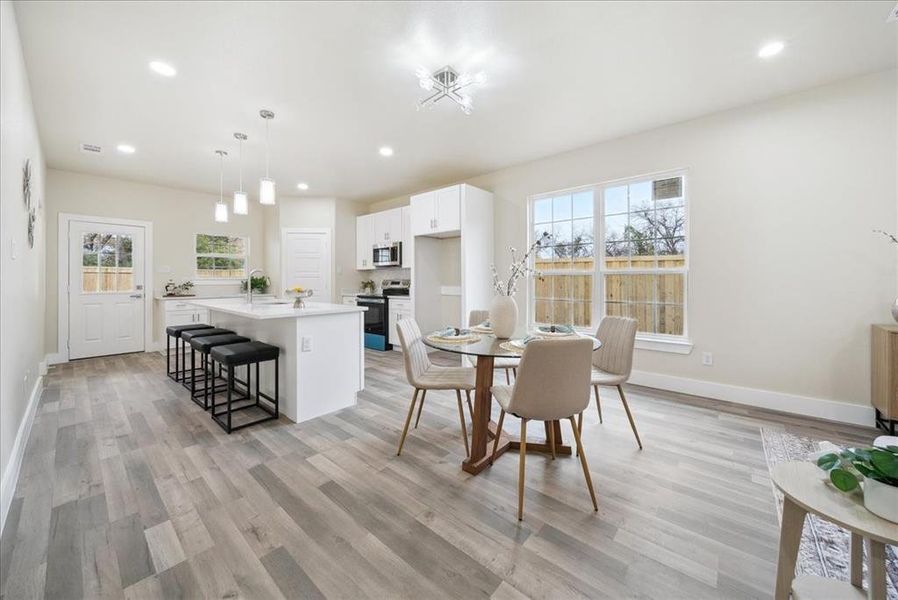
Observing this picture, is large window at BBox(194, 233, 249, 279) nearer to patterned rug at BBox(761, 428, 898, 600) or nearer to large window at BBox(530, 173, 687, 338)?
large window at BBox(530, 173, 687, 338)

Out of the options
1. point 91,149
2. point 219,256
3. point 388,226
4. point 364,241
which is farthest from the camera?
point 364,241

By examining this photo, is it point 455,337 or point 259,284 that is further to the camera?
point 259,284

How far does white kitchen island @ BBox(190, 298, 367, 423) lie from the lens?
9.22 feet

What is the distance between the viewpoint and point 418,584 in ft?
4.34

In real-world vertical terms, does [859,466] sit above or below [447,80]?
below

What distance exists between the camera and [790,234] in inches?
116

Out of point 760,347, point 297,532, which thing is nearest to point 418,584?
point 297,532

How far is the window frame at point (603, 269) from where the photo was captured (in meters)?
3.48

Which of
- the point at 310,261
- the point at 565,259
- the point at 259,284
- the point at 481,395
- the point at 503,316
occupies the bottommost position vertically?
the point at 481,395

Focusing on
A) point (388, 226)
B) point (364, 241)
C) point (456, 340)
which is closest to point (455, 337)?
point (456, 340)

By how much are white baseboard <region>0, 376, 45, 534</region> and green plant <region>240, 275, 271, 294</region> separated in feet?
12.0

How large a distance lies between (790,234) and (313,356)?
4.11m

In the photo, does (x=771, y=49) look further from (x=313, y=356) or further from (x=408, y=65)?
(x=313, y=356)

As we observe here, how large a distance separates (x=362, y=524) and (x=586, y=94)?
11.2ft
